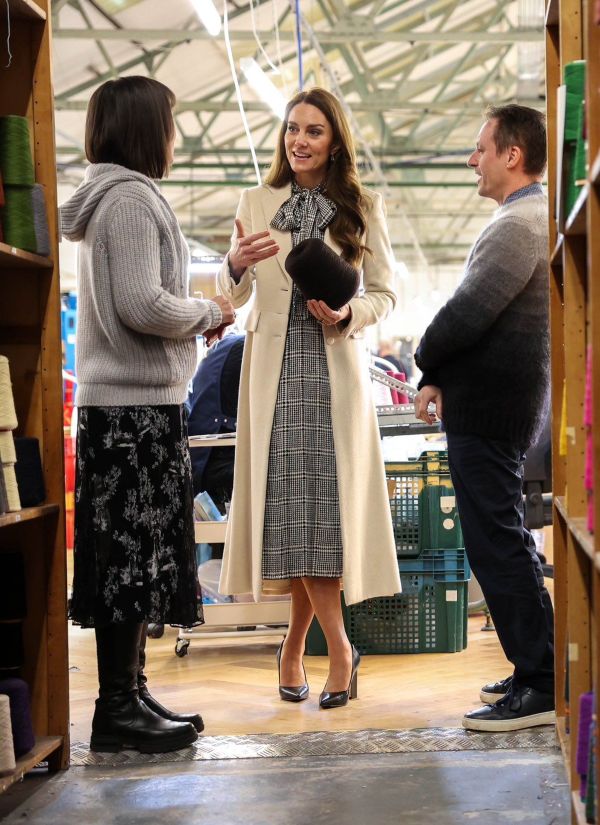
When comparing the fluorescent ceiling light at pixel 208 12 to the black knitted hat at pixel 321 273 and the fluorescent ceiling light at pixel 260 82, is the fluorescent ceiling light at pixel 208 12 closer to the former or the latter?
the fluorescent ceiling light at pixel 260 82

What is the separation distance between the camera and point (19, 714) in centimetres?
252

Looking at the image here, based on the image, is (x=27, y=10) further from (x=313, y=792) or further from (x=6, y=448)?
(x=313, y=792)

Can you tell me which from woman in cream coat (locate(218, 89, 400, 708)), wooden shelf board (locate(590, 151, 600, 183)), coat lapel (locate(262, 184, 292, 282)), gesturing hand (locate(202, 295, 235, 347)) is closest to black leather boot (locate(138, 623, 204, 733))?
woman in cream coat (locate(218, 89, 400, 708))

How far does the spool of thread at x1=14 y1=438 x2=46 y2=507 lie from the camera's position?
2594 mm

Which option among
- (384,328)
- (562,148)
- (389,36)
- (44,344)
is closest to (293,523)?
(44,344)

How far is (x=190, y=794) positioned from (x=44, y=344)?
1.13 metres

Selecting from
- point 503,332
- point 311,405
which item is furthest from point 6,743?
point 503,332

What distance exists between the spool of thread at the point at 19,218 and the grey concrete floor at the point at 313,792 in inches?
50.1

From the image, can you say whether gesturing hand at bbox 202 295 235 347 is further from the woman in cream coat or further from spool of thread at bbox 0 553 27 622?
spool of thread at bbox 0 553 27 622

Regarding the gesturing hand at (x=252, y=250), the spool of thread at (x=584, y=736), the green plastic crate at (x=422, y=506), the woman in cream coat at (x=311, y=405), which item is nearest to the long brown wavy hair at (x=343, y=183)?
the woman in cream coat at (x=311, y=405)

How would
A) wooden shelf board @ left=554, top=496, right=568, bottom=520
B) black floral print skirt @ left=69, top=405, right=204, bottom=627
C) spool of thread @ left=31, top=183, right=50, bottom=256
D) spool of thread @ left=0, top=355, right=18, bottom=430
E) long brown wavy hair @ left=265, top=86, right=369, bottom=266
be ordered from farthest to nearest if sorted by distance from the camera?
long brown wavy hair @ left=265, top=86, right=369, bottom=266 < black floral print skirt @ left=69, top=405, right=204, bottom=627 < spool of thread @ left=31, top=183, right=50, bottom=256 < wooden shelf board @ left=554, top=496, right=568, bottom=520 < spool of thread @ left=0, top=355, right=18, bottom=430

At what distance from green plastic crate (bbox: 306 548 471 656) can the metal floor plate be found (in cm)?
112

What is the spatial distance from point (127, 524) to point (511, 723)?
1136mm

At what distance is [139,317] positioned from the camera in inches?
106
